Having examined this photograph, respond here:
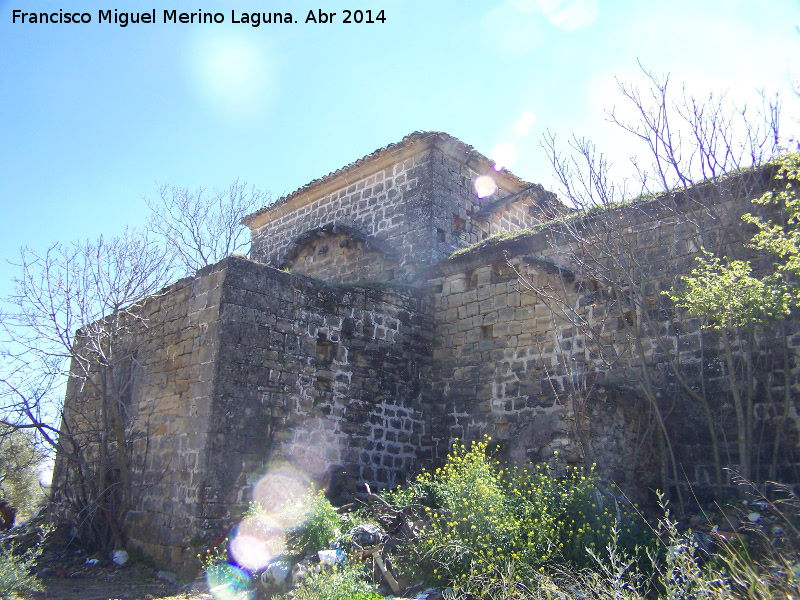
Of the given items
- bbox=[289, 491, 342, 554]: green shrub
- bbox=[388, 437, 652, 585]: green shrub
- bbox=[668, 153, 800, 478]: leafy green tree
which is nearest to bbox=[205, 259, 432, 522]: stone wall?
bbox=[289, 491, 342, 554]: green shrub

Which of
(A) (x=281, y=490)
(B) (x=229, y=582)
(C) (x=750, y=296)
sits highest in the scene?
(C) (x=750, y=296)

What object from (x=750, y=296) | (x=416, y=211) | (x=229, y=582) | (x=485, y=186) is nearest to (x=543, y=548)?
(x=750, y=296)

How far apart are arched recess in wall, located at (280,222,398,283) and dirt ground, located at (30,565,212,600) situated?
616 cm

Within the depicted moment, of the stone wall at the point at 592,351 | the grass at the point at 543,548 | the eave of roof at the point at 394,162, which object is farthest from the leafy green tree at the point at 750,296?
the eave of roof at the point at 394,162

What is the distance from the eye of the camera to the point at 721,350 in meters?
7.57

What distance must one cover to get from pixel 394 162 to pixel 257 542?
26.7 ft

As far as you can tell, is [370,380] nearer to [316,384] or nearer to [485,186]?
[316,384]

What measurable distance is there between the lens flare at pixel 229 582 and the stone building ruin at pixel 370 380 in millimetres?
487

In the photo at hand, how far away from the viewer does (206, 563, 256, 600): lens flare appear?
6.54 m

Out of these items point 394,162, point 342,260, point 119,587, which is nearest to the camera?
point 119,587

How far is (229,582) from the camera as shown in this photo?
682 cm

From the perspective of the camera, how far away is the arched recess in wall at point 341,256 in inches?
485

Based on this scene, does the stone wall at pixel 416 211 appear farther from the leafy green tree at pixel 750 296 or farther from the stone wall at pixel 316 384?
the leafy green tree at pixel 750 296

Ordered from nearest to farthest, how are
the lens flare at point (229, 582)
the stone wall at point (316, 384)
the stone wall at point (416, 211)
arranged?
1. the lens flare at point (229, 582)
2. the stone wall at point (316, 384)
3. the stone wall at point (416, 211)
